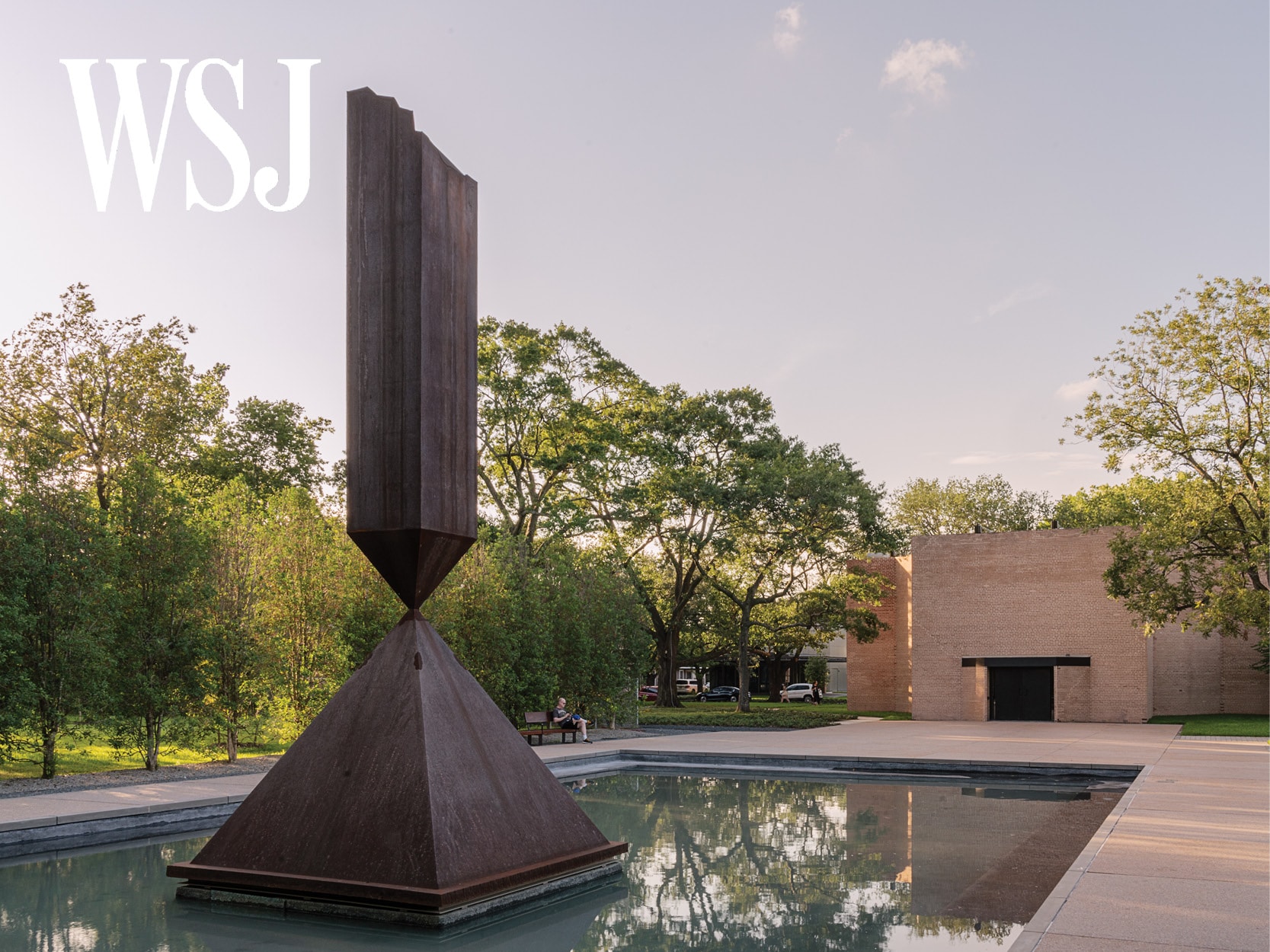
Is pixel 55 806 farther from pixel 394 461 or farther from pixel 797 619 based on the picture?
pixel 797 619

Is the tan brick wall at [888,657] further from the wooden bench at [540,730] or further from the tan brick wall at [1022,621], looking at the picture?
the wooden bench at [540,730]

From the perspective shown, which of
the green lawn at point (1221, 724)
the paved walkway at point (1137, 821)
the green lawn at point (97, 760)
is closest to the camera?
the paved walkway at point (1137, 821)

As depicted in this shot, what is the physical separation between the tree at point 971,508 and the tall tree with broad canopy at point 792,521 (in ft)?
87.7

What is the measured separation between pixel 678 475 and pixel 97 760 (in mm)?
20928

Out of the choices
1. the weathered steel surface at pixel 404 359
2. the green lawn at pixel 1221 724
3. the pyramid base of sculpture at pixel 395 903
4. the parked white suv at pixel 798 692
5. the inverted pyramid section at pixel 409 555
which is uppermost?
the weathered steel surface at pixel 404 359

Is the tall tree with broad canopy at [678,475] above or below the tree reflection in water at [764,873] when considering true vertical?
above

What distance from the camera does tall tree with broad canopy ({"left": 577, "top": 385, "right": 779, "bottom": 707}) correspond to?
35.3 metres

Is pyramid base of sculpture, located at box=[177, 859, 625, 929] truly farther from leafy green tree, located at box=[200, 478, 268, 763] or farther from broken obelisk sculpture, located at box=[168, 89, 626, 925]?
leafy green tree, located at box=[200, 478, 268, 763]

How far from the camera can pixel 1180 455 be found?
28359 mm

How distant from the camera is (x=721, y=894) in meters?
8.23

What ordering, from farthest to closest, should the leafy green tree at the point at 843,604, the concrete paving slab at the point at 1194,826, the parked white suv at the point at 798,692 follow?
the parked white suv at the point at 798,692
the leafy green tree at the point at 843,604
the concrete paving slab at the point at 1194,826

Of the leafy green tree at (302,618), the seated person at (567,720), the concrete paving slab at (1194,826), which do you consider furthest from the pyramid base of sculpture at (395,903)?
the seated person at (567,720)

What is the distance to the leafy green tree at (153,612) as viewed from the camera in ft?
50.6

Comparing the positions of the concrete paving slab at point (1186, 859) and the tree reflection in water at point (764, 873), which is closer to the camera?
the tree reflection in water at point (764, 873)
